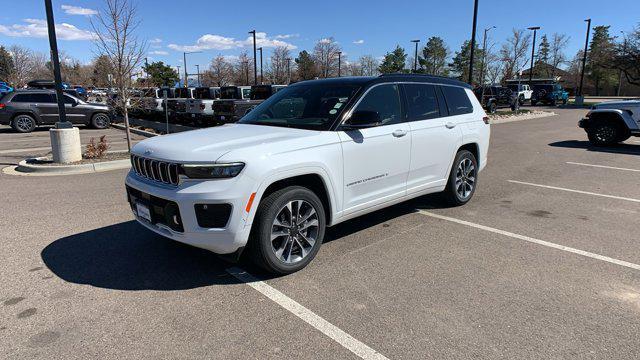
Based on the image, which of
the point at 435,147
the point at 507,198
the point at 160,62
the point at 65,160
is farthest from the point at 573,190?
the point at 160,62

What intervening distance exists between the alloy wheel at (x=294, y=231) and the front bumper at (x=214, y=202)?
372 millimetres

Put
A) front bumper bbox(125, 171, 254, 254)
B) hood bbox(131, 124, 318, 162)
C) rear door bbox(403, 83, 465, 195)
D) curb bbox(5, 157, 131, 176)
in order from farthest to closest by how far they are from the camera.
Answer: curb bbox(5, 157, 131, 176) < rear door bbox(403, 83, 465, 195) < hood bbox(131, 124, 318, 162) < front bumper bbox(125, 171, 254, 254)

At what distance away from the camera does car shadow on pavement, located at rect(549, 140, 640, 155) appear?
1180 centimetres

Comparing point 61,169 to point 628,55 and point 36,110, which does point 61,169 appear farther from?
→ point 628,55

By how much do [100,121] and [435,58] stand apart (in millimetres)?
70409

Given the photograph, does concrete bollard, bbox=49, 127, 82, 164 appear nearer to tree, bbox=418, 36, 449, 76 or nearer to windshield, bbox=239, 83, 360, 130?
A: windshield, bbox=239, 83, 360, 130

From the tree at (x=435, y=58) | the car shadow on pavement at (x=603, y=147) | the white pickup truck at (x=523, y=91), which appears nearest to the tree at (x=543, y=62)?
the tree at (x=435, y=58)

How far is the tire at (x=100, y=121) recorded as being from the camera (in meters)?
18.0

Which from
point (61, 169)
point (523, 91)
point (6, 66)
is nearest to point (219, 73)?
point (6, 66)

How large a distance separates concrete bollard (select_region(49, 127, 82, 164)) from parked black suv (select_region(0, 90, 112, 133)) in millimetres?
9556

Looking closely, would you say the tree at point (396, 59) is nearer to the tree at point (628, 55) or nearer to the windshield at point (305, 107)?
the tree at point (628, 55)

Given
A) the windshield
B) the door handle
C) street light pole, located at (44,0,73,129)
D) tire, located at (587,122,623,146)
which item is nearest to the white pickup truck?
tire, located at (587,122,623,146)

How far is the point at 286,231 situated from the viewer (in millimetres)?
3797

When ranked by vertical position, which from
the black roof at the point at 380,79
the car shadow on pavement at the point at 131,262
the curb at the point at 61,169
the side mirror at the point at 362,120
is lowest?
the car shadow on pavement at the point at 131,262
